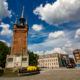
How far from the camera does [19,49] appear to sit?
25.6 metres

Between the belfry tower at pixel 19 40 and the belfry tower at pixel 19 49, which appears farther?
the belfry tower at pixel 19 40

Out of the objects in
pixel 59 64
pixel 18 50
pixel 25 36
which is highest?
pixel 25 36

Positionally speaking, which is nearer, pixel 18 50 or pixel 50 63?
pixel 18 50

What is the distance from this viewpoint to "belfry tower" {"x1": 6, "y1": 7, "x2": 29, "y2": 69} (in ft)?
73.3

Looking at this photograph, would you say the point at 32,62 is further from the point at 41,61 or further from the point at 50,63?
the point at 41,61

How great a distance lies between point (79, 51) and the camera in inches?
2520

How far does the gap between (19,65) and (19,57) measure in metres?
2.45

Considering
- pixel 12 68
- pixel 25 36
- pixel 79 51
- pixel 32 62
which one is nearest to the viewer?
pixel 12 68

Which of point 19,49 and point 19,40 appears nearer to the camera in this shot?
point 19,49

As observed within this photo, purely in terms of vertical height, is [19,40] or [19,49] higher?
[19,40]

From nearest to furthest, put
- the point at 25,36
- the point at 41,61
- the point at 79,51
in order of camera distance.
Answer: the point at 25,36, the point at 79,51, the point at 41,61

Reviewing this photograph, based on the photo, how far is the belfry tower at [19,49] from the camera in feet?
73.3

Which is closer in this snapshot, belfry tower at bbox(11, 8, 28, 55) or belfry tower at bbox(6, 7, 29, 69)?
belfry tower at bbox(6, 7, 29, 69)

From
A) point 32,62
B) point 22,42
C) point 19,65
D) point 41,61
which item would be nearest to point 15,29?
point 22,42
